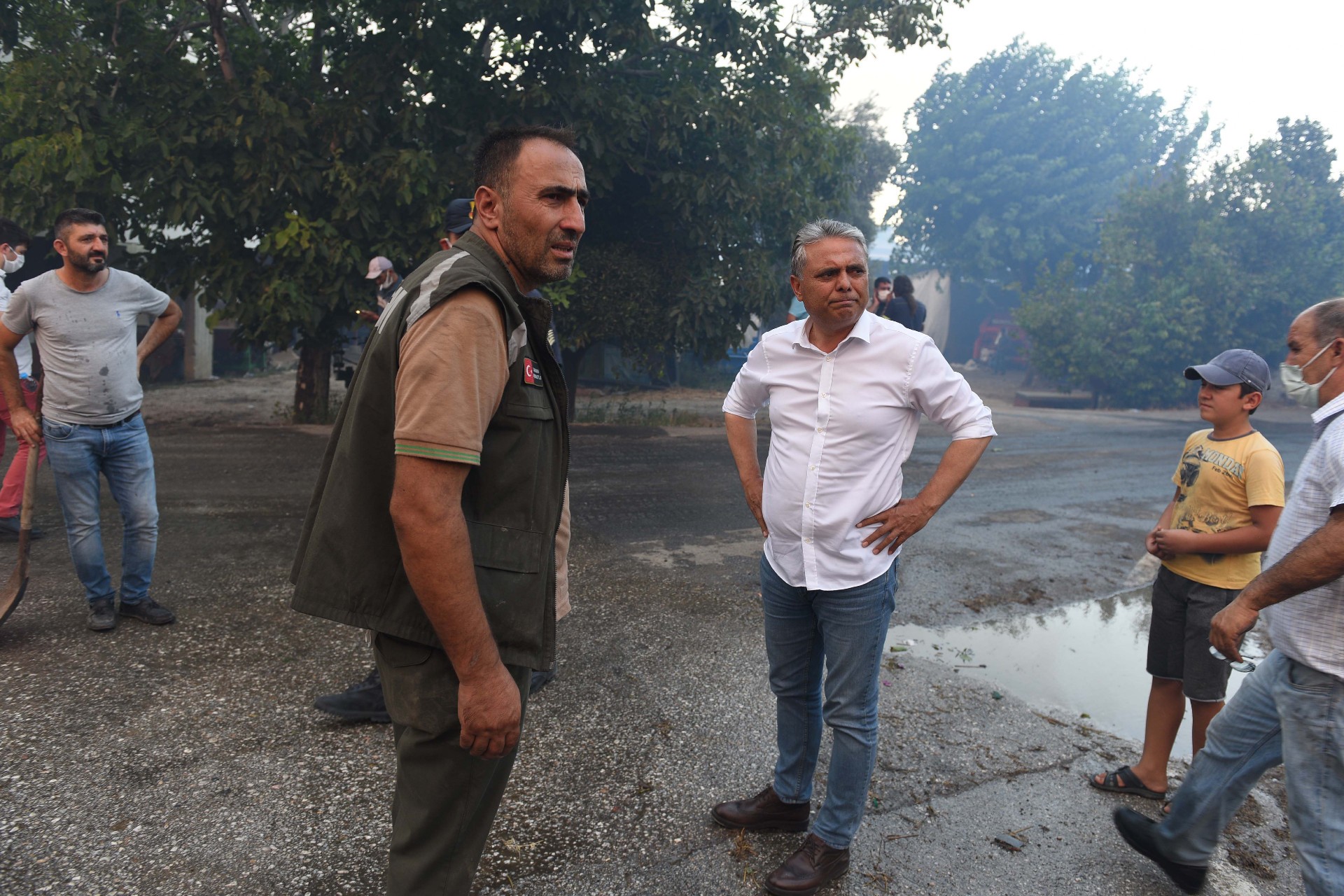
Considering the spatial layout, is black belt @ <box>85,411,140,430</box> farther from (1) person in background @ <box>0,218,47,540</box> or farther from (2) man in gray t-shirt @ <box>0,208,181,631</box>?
(1) person in background @ <box>0,218,47,540</box>

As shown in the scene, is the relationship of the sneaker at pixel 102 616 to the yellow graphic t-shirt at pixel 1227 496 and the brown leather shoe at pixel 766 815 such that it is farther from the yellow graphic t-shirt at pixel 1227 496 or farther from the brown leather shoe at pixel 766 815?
the yellow graphic t-shirt at pixel 1227 496

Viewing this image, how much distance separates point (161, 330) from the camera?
516 cm

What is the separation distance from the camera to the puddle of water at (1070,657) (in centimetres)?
456

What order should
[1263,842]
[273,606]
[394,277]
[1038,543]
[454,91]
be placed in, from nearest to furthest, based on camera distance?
1. [1263,842]
2. [273,606]
3. [394,277]
4. [1038,543]
5. [454,91]

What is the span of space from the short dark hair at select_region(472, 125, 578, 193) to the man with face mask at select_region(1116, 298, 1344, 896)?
2.07 meters

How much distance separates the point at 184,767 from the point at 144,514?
1836mm

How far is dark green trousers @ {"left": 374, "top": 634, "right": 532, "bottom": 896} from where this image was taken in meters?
1.90

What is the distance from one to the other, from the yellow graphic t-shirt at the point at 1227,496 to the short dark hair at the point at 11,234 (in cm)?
726

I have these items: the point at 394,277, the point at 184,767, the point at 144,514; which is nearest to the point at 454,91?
the point at 394,277

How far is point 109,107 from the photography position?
9898 millimetres

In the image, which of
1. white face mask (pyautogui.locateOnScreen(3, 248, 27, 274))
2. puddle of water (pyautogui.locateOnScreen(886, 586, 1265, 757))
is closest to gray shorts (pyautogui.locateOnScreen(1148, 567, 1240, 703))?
puddle of water (pyautogui.locateOnScreen(886, 586, 1265, 757))

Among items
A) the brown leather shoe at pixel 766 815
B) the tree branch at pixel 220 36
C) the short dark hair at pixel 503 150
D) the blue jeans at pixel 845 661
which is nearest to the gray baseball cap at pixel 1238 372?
the blue jeans at pixel 845 661

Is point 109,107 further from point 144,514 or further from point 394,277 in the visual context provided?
point 144,514

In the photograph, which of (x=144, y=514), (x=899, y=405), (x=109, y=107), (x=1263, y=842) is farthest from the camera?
(x=109, y=107)
